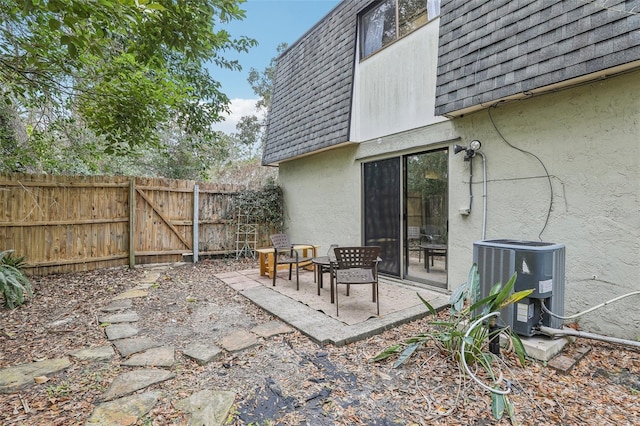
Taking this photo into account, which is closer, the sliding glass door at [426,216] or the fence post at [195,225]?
the sliding glass door at [426,216]

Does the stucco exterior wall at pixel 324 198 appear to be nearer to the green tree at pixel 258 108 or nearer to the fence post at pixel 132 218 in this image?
the fence post at pixel 132 218

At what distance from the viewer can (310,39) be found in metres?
8.16


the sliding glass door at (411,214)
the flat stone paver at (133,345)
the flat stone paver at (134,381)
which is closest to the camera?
the flat stone paver at (134,381)

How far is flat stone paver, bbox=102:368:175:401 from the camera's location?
8.00ft

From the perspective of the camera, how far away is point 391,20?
5812 mm

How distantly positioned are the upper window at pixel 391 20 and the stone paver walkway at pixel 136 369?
213 inches

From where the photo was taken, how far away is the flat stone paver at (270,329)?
3635 millimetres

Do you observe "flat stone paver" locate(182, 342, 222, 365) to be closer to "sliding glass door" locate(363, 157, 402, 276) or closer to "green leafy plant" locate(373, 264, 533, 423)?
"green leafy plant" locate(373, 264, 533, 423)

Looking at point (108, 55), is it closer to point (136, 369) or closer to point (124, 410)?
point (136, 369)

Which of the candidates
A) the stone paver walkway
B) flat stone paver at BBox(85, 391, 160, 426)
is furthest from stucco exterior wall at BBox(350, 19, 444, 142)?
flat stone paver at BBox(85, 391, 160, 426)

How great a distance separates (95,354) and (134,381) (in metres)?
0.88

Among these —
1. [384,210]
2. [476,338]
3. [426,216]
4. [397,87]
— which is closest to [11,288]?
[384,210]

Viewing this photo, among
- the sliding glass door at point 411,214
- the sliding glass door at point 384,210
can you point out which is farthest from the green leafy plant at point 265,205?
the sliding glass door at point 411,214

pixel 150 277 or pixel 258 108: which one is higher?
pixel 258 108
